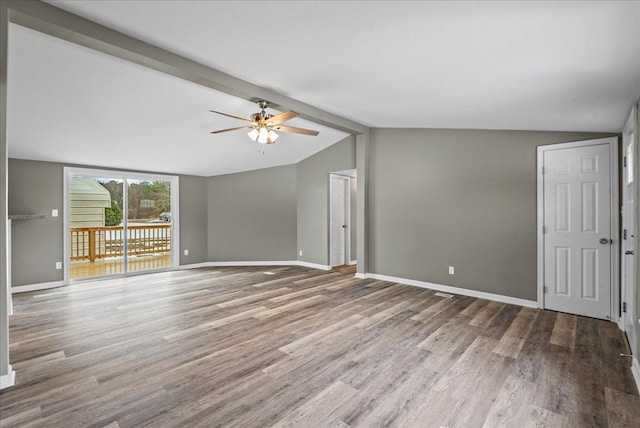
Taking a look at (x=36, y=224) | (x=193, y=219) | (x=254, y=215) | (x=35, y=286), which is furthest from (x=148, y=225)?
(x=254, y=215)

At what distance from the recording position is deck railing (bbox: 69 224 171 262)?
19.6 feet

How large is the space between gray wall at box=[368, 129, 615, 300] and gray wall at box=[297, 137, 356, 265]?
1130mm

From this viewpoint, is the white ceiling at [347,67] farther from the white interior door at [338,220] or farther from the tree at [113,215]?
the white interior door at [338,220]

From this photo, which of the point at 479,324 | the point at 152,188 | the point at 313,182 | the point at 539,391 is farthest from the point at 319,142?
the point at 539,391

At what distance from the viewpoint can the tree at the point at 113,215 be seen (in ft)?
19.7

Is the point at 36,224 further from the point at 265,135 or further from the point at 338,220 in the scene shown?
the point at 338,220

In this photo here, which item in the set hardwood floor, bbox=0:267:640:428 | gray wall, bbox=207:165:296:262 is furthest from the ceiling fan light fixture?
gray wall, bbox=207:165:296:262

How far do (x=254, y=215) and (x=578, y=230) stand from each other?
591 cm

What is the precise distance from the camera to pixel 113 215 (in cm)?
606

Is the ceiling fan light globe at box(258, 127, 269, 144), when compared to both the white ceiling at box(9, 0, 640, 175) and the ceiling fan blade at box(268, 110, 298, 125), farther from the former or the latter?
the white ceiling at box(9, 0, 640, 175)

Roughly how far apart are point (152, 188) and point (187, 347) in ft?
15.4

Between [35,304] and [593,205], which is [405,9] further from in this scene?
[35,304]

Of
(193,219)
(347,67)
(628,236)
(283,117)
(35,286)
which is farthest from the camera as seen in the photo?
(193,219)

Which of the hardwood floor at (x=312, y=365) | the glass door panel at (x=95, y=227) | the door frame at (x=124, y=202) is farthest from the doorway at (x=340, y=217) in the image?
the glass door panel at (x=95, y=227)
